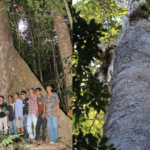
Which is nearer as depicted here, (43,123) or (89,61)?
(89,61)

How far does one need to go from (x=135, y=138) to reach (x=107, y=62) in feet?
7.37

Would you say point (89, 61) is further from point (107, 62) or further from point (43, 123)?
point (107, 62)

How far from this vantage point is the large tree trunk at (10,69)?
217 centimetres

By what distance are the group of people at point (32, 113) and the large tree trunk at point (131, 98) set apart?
0.92 metres

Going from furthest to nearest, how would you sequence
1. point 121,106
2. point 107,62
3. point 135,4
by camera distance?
1. point 107,62
2. point 135,4
3. point 121,106

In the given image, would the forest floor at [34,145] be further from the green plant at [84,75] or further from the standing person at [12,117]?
the green plant at [84,75]

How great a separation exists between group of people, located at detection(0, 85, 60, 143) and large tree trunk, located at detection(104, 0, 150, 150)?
3.01 feet

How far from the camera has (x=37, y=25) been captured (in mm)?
2256

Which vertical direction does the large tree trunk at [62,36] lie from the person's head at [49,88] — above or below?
above

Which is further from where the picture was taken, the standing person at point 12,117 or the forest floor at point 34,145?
the standing person at point 12,117

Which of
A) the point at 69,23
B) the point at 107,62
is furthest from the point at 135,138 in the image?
the point at 107,62

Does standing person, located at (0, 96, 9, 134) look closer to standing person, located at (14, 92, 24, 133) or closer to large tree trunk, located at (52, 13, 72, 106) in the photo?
standing person, located at (14, 92, 24, 133)

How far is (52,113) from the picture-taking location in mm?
2031

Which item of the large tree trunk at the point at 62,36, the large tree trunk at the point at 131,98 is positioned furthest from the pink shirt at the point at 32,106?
the large tree trunk at the point at 131,98
